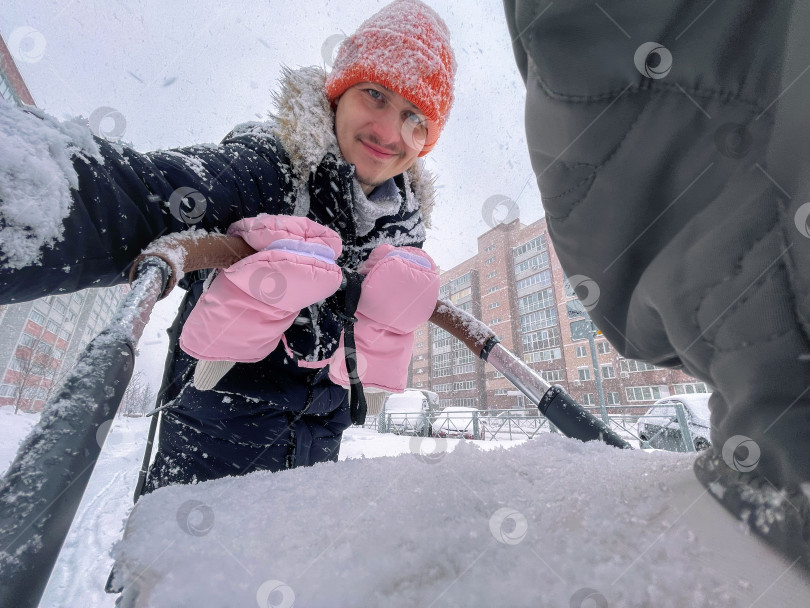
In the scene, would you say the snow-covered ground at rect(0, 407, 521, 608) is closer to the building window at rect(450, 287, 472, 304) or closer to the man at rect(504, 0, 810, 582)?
the man at rect(504, 0, 810, 582)

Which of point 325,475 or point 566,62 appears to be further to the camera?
point 325,475

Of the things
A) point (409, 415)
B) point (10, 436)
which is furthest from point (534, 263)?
point (10, 436)

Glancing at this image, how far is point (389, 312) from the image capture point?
3.68ft

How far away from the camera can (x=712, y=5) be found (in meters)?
0.30

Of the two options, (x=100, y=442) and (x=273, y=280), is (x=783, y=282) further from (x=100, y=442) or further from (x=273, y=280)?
(x=273, y=280)

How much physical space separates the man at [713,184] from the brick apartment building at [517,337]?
69.2ft

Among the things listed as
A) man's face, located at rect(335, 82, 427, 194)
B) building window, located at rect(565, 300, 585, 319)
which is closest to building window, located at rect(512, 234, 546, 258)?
building window, located at rect(565, 300, 585, 319)

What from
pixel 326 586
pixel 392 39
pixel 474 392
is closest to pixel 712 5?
pixel 326 586

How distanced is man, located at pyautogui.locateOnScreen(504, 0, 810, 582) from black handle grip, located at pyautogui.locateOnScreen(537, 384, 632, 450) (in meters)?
0.65

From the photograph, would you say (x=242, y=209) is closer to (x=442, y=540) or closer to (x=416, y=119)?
(x=416, y=119)

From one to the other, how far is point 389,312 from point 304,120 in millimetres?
669

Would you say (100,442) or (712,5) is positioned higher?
(712,5)

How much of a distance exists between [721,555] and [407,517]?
0.23m

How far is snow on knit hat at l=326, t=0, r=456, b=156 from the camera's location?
1.31 meters
